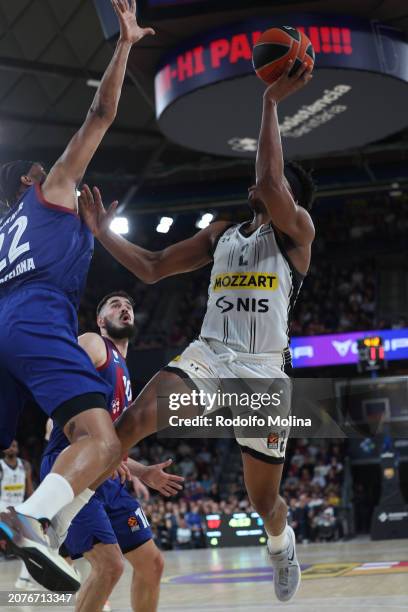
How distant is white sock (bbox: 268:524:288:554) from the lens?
581 cm

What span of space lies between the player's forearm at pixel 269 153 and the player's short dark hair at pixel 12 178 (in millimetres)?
1314

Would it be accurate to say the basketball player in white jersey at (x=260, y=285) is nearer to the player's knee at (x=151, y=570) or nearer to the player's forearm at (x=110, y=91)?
the player's forearm at (x=110, y=91)

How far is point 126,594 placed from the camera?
9125 millimetres

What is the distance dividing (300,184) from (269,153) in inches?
25.3

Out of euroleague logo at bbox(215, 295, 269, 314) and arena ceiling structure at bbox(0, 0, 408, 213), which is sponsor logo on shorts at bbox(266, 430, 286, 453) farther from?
arena ceiling structure at bbox(0, 0, 408, 213)

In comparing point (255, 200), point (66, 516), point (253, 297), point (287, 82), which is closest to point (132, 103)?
point (255, 200)

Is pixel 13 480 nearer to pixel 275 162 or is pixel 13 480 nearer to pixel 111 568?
pixel 111 568

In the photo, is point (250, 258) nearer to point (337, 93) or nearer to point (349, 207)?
point (337, 93)

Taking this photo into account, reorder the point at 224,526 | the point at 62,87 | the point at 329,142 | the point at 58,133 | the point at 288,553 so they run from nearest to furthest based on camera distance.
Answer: the point at 288,553, the point at 329,142, the point at 224,526, the point at 62,87, the point at 58,133

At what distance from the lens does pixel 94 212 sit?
5.27 m

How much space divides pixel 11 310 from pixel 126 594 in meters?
5.48

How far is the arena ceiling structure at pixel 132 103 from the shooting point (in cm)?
1359

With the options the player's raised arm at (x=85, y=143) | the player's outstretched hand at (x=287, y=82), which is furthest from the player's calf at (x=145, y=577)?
the player's outstretched hand at (x=287, y=82)

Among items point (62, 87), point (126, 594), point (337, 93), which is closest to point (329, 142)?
point (337, 93)
